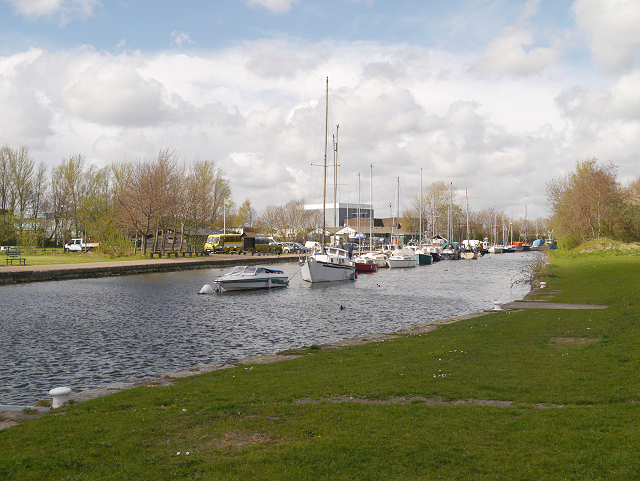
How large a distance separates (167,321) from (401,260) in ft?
164

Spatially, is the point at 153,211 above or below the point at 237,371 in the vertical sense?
above

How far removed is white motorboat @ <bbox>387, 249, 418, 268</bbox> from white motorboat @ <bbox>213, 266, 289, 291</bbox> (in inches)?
1195

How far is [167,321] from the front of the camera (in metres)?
23.7

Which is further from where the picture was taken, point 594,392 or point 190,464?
point 594,392

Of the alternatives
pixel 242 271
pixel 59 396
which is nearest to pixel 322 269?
pixel 242 271

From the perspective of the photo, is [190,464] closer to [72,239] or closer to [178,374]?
[178,374]

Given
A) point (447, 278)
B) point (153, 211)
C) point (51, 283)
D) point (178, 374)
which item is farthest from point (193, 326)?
point (153, 211)

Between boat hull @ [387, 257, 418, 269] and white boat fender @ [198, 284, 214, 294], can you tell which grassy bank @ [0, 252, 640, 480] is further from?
boat hull @ [387, 257, 418, 269]

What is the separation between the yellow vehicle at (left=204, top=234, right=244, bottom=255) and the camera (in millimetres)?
80188

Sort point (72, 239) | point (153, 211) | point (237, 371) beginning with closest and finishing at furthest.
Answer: point (237, 371)
point (153, 211)
point (72, 239)

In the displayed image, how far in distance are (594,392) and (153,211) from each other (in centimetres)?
6032

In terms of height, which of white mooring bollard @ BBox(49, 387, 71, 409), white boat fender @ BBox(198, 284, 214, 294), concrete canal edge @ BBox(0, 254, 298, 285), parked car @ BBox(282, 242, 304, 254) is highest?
parked car @ BBox(282, 242, 304, 254)

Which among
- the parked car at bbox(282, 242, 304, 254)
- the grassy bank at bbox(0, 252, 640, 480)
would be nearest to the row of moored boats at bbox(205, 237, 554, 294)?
the parked car at bbox(282, 242, 304, 254)

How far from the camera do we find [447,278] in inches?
Result: 1998
